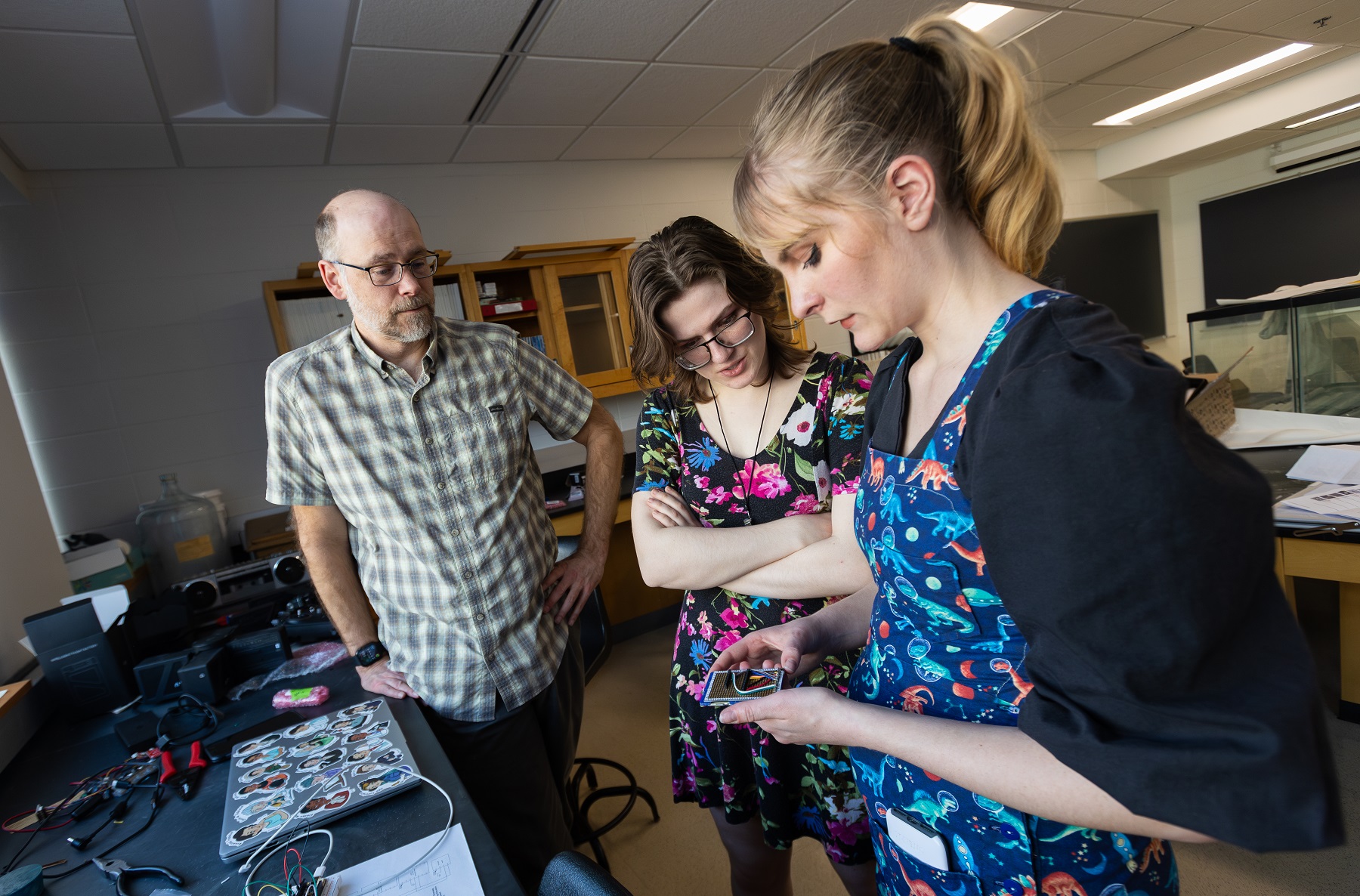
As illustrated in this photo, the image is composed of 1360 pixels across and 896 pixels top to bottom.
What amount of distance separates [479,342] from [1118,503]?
59.5 inches

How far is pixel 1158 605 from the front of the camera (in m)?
0.46

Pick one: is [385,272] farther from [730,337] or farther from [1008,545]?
[1008,545]

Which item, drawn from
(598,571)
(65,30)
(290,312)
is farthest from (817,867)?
(65,30)

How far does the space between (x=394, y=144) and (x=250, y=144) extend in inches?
24.4

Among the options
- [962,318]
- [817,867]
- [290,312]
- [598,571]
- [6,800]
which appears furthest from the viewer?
[290,312]

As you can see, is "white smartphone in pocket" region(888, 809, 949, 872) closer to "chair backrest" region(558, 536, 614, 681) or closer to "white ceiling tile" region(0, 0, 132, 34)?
"chair backrest" region(558, 536, 614, 681)

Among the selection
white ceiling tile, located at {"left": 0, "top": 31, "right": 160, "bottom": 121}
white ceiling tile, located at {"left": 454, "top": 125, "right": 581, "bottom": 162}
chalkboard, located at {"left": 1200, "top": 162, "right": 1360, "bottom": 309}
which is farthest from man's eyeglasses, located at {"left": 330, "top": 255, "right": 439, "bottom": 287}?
chalkboard, located at {"left": 1200, "top": 162, "right": 1360, "bottom": 309}

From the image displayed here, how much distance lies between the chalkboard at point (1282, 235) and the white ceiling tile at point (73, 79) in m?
8.41

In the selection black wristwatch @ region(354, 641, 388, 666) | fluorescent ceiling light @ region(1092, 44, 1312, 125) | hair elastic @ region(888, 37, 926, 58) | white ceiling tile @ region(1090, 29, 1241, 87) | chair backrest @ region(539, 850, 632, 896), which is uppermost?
fluorescent ceiling light @ region(1092, 44, 1312, 125)

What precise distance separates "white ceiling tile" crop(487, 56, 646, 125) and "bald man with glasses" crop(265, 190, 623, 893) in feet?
5.27

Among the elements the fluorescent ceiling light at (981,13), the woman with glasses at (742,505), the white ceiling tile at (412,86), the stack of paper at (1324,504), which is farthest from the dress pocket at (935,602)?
the fluorescent ceiling light at (981,13)

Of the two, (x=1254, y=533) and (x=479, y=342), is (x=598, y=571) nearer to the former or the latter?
(x=479, y=342)

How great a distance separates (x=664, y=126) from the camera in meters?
3.76

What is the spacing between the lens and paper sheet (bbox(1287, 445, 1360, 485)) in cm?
203
